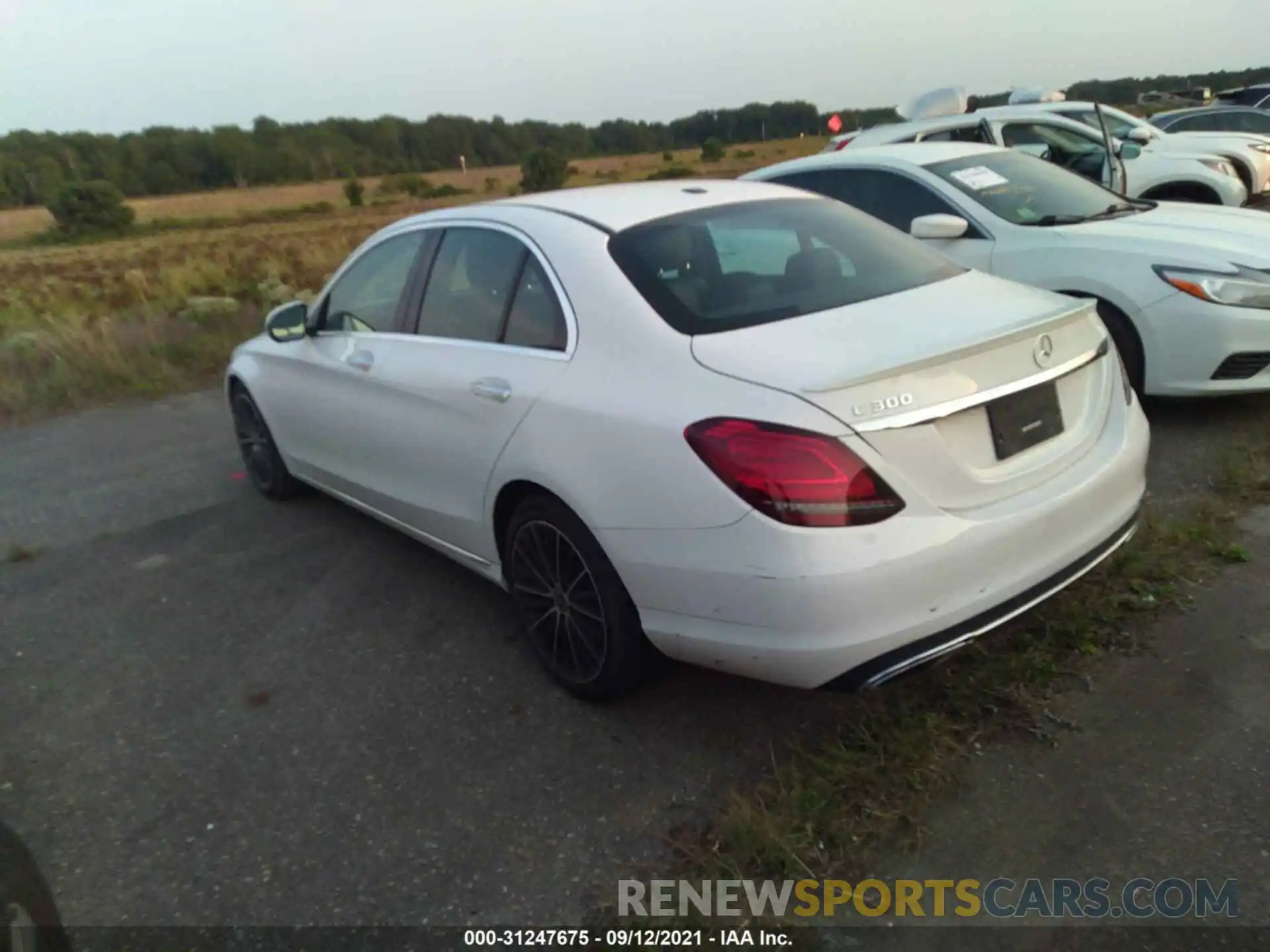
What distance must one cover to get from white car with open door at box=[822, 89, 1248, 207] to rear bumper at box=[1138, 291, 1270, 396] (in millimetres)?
3341

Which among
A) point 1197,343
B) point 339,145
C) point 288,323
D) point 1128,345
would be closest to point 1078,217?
point 1128,345

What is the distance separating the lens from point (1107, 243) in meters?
5.45

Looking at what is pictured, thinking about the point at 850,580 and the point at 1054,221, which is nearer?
the point at 850,580

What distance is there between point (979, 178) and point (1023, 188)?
11.3 inches

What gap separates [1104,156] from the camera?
9.05m

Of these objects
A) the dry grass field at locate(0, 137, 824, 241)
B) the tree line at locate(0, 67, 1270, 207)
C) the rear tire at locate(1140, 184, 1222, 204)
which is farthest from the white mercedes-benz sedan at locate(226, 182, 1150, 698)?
the tree line at locate(0, 67, 1270, 207)

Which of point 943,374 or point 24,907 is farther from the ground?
point 943,374

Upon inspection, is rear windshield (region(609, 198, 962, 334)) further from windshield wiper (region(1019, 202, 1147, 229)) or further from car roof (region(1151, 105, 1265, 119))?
car roof (region(1151, 105, 1265, 119))

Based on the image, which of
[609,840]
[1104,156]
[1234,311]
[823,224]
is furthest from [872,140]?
[609,840]

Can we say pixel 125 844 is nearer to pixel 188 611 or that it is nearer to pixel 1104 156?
pixel 188 611

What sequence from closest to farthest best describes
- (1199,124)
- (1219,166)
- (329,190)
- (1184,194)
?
(1184,194) < (1219,166) < (1199,124) < (329,190)

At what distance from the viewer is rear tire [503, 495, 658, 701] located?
3.06 metres

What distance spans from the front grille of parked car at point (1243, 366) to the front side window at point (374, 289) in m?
3.96

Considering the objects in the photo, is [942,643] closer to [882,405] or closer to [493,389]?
[882,405]
